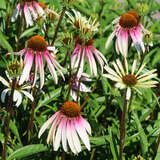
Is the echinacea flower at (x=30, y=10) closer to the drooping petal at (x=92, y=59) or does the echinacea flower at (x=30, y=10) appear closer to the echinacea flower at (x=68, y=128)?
the drooping petal at (x=92, y=59)

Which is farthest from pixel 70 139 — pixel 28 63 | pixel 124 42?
pixel 124 42

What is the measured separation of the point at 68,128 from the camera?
2.94 feet

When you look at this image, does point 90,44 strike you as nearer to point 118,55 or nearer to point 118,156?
point 118,55

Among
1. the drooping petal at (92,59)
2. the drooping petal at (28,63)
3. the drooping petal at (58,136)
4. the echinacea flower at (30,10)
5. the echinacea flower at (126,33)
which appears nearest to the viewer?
the drooping petal at (58,136)

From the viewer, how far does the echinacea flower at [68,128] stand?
34.7 inches

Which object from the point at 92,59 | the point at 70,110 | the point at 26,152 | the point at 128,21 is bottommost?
the point at 26,152

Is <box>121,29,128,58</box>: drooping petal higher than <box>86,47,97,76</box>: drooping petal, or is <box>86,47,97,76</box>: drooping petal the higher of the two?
<box>121,29,128,58</box>: drooping petal

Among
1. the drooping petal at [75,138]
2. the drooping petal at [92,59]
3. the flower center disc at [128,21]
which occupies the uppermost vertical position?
the flower center disc at [128,21]

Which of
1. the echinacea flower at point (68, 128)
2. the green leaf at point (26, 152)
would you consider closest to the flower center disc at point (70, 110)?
the echinacea flower at point (68, 128)

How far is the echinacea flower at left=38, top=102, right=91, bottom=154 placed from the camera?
0.88 metres

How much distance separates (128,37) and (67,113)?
1.68 ft

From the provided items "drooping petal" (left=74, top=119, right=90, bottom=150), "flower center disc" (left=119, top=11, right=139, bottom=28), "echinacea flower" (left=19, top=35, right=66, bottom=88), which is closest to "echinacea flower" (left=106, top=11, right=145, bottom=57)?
"flower center disc" (left=119, top=11, right=139, bottom=28)

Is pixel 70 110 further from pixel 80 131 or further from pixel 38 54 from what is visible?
pixel 38 54

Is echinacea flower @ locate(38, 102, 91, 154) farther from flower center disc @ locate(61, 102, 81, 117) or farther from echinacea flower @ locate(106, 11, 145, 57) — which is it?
echinacea flower @ locate(106, 11, 145, 57)
